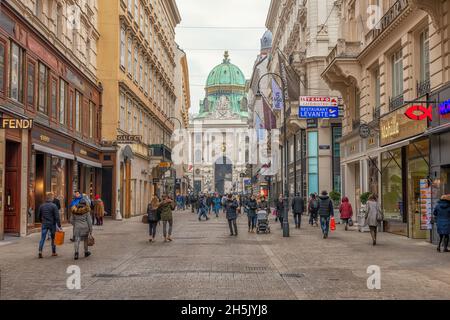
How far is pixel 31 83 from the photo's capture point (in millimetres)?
24906

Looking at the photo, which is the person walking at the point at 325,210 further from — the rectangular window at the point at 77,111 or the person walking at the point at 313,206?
Answer: the rectangular window at the point at 77,111

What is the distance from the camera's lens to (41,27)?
2533cm

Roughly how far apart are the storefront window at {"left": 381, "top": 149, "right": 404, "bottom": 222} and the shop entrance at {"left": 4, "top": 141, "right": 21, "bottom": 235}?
45.1 feet

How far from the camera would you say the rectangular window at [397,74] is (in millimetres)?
23775

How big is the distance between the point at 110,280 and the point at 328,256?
21.4 ft

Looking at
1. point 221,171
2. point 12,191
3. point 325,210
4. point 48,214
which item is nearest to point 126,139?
point 12,191

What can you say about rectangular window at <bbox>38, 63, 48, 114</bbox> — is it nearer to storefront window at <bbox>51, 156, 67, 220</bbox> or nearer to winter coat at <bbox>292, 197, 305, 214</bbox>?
storefront window at <bbox>51, 156, 67, 220</bbox>

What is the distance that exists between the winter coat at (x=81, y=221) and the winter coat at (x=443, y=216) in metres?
9.08

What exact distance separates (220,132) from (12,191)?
136 meters

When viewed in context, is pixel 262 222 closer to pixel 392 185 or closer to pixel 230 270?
pixel 392 185

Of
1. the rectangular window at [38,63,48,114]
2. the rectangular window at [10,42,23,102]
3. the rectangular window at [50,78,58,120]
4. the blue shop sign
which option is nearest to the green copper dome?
the blue shop sign

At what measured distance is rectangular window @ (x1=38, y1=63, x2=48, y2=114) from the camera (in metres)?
26.2
